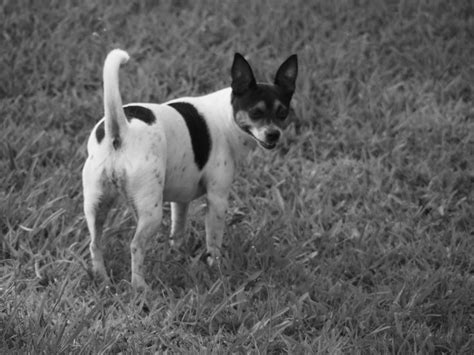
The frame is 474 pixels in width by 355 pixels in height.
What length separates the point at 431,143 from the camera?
6324 millimetres

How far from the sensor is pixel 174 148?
14.7ft

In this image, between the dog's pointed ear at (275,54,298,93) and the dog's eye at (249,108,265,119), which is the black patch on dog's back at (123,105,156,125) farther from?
the dog's pointed ear at (275,54,298,93)

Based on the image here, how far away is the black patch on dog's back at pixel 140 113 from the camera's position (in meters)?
4.36

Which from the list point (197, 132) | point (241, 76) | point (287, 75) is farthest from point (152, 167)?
point (287, 75)

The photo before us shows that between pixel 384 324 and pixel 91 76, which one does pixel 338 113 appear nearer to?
pixel 91 76

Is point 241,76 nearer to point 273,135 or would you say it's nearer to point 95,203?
point 273,135

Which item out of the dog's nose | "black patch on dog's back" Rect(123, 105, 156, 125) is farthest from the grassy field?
"black patch on dog's back" Rect(123, 105, 156, 125)

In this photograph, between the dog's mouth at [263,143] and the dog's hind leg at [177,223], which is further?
the dog's hind leg at [177,223]

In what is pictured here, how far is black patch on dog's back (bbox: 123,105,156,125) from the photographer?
4363 mm

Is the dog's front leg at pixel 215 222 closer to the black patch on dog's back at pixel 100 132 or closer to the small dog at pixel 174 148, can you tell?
the small dog at pixel 174 148

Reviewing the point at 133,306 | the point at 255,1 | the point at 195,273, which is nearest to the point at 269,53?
the point at 255,1

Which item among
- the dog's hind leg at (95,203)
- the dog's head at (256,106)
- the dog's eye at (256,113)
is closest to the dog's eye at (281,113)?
the dog's head at (256,106)

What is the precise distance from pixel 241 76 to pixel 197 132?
1.45 feet

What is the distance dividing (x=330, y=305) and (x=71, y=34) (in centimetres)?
401
